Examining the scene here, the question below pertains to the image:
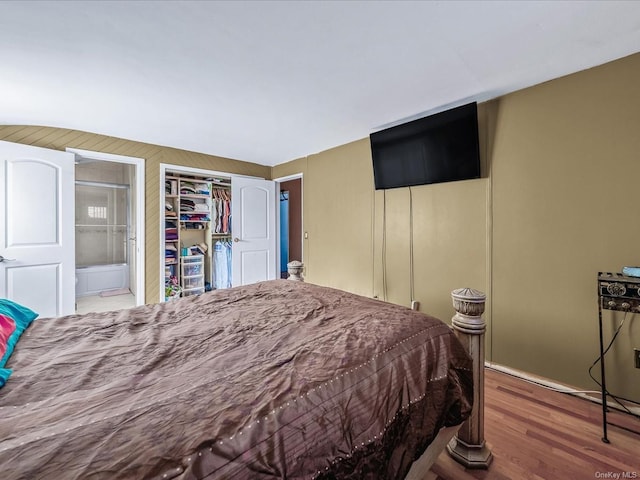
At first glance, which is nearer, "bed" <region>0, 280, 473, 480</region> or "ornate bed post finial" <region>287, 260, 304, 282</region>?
"bed" <region>0, 280, 473, 480</region>

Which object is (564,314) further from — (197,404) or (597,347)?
(197,404)

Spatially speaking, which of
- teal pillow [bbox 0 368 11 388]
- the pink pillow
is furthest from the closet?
teal pillow [bbox 0 368 11 388]

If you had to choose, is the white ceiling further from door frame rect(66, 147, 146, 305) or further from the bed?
the bed

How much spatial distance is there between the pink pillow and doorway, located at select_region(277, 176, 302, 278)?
190 inches

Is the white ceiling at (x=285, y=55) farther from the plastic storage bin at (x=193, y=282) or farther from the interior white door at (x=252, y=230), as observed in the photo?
the plastic storage bin at (x=193, y=282)

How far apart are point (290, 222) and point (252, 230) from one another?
162cm

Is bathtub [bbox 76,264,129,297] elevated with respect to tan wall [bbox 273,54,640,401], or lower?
lower

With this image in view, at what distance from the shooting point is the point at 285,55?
178cm

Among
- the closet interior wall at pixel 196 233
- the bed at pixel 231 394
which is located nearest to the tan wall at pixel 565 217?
the bed at pixel 231 394

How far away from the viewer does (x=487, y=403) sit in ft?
6.34

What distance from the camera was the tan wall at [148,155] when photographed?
2.88 meters

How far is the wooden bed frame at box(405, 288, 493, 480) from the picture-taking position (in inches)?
53.6

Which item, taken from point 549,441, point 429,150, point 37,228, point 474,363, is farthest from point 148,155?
point 549,441

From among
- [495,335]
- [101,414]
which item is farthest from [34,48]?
[495,335]
